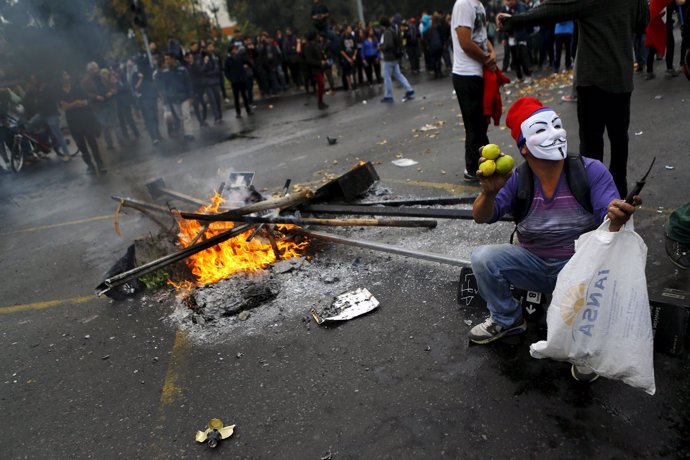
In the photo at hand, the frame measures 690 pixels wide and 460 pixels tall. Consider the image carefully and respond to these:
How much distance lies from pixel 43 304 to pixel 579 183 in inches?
207

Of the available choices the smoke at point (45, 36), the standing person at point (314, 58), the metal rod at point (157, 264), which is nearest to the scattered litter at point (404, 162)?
the metal rod at point (157, 264)

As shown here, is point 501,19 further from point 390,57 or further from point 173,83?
point 173,83

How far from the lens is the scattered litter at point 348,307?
393cm

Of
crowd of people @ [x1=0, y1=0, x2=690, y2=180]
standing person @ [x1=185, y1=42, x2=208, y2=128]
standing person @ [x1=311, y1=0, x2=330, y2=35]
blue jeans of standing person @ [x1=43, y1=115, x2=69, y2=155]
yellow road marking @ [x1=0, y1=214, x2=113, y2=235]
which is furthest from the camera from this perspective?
standing person @ [x1=311, y1=0, x2=330, y2=35]

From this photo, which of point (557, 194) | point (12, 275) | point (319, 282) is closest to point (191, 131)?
point (12, 275)

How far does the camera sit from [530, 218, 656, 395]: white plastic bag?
2326 millimetres

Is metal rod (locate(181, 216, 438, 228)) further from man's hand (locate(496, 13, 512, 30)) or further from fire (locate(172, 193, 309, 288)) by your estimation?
man's hand (locate(496, 13, 512, 30))

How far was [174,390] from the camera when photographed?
3.49 meters

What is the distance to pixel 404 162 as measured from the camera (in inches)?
297

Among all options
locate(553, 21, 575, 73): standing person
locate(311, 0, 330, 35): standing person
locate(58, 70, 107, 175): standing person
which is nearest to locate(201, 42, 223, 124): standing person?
locate(58, 70, 107, 175): standing person

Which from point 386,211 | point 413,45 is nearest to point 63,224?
point 386,211

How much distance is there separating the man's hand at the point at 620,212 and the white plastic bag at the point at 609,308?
0.03m

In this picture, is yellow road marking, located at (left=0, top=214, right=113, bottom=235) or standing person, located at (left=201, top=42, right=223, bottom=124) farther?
A: standing person, located at (left=201, top=42, right=223, bottom=124)

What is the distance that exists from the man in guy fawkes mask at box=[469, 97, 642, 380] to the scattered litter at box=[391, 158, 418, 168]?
4.37m
